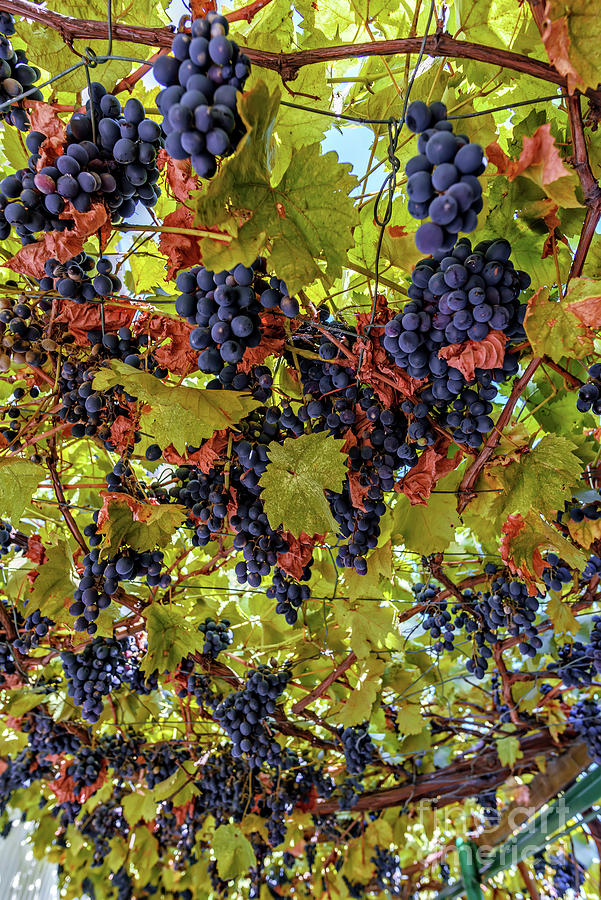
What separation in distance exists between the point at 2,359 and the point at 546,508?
3.90 feet

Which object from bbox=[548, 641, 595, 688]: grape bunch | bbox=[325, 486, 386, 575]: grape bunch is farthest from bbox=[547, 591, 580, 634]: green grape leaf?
bbox=[325, 486, 386, 575]: grape bunch

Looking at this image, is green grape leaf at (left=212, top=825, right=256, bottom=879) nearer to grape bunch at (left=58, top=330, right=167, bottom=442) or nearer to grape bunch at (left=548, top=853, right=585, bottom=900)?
grape bunch at (left=58, top=330, right=167, bottom=442)

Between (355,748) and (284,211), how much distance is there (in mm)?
2258

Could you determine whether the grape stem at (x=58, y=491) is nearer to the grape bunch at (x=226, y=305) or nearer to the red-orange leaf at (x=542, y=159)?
the grape bunch at (x=226, y=305)

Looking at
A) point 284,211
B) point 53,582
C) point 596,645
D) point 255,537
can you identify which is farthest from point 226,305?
point 596,645

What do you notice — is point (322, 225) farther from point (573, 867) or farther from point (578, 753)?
point (573, 867)

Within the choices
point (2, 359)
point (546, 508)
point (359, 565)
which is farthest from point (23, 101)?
point (546, 508)

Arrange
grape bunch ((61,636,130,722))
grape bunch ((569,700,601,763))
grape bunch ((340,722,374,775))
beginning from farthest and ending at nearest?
grape bunch ((569,700,601,763)), grape bunch ((340,722,374,775)), grape bunch ((61,636,130,722))

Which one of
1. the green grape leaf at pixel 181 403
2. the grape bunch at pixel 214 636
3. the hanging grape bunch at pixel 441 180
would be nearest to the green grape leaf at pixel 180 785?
the grape bunch at pixel 214 636

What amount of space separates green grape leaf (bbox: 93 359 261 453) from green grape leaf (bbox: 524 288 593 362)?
49 centimetres

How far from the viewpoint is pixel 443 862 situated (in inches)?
172

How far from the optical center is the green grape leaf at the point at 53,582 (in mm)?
1528

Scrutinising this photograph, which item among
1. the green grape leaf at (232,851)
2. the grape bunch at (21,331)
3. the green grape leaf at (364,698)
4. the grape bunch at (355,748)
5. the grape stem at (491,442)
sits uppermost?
the grape bunch at (21,331)

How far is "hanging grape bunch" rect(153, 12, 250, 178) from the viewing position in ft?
2.16
